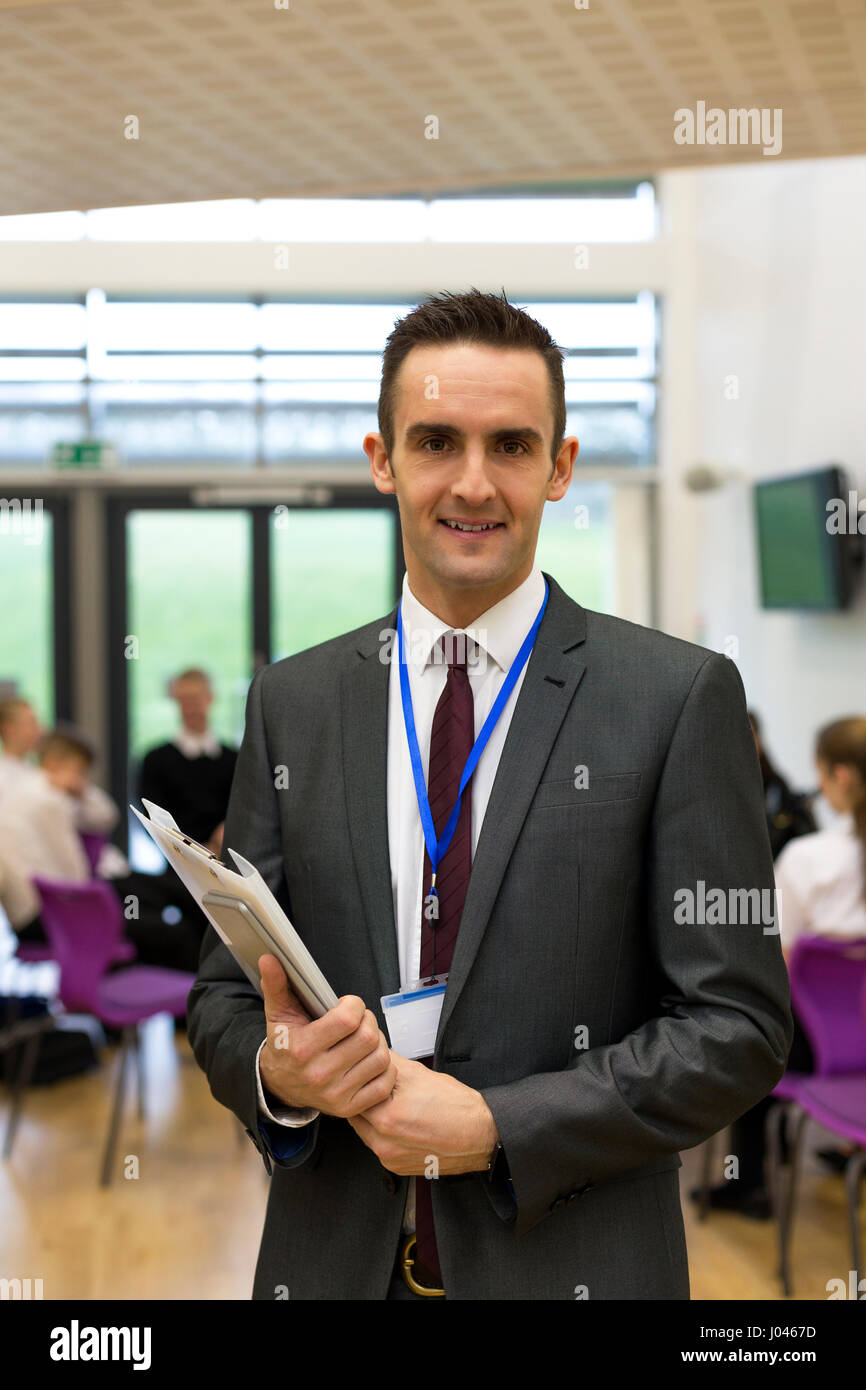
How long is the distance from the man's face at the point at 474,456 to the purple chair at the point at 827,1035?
98.6 inches

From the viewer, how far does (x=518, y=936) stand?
4.52 ft

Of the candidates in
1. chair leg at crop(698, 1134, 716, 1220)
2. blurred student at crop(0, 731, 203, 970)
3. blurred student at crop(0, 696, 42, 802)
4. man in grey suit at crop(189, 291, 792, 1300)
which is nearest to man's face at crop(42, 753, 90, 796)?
blurred student at crop(0, 731, 203, 970)

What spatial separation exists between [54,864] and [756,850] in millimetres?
4513

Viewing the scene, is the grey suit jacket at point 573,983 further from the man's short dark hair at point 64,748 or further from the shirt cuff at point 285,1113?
the man's short dark hair at point 64,748

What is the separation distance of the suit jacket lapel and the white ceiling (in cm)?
163

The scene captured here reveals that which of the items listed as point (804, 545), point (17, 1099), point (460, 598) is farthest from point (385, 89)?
point (804, 545)

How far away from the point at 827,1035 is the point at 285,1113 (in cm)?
265

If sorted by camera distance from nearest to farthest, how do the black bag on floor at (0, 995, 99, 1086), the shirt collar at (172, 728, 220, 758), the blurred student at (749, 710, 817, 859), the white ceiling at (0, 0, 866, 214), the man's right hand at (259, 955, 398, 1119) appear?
the man's right hand at (259, 955, 398, 1119) < the white ceiling at (0, 0, 866, 214) < the blurred student at (749, 710, 817, 859) < the black bag on floor at (0, 995, 99, 1086) < the shirt collar at (172, 728, 220, 758)

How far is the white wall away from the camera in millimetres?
6453

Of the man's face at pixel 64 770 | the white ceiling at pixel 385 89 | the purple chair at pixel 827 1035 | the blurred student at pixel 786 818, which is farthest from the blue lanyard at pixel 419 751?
the man's face at pixel 64 770

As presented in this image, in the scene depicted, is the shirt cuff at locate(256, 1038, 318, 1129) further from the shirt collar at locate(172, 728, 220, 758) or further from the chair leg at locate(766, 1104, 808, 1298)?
the shirt collar at locate(172, 728, 220, 758)

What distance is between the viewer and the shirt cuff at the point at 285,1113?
4.48 feet
